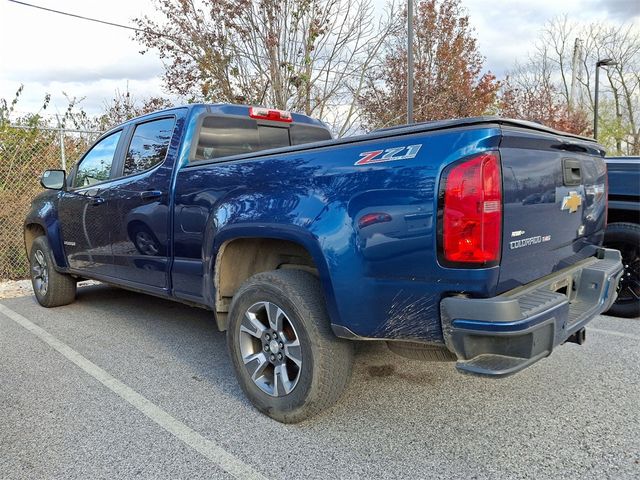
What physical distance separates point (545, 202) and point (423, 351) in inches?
38.9

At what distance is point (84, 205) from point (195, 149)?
179 centimetres

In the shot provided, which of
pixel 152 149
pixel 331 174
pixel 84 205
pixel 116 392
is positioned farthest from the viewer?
pixel 84 205

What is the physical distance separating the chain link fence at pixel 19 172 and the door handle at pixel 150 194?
5.27 metres

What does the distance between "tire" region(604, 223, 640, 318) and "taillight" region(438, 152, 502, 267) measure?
3.46 metres

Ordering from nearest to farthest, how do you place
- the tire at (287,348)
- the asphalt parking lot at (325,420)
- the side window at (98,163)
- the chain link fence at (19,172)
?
the asphalt parking lot at (325,420) → the tire at (287,348) → the side window at (98,163) → the chain link fence at (19,172)

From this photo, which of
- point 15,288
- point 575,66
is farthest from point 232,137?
point 575,66

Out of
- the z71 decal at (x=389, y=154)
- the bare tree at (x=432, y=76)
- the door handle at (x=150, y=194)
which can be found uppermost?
the bare tree at (x=432, y=76)

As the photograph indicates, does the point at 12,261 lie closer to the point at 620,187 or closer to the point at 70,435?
the point at 70,435

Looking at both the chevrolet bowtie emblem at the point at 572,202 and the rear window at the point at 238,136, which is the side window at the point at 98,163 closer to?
the rear window at the point at 238,136

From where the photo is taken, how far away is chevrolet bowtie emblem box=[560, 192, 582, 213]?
9.29 ft

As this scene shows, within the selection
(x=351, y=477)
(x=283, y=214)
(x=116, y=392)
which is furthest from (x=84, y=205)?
(x=351, y=477)

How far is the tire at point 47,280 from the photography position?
18.8 ft

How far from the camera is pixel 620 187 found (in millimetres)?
5102

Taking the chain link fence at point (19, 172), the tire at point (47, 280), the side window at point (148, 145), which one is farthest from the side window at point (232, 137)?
the chain link fence at point (19, 172)
